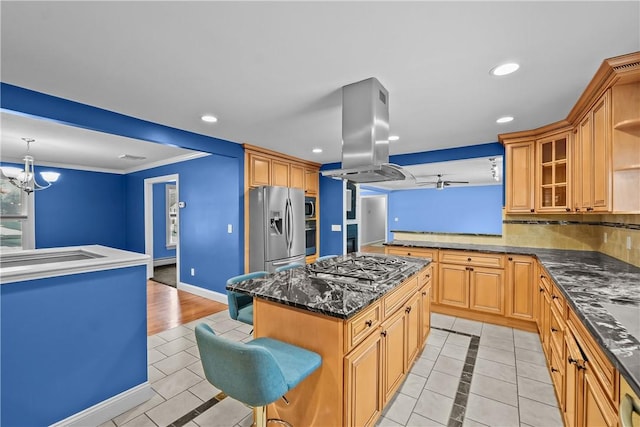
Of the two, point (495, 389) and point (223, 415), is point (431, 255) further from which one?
point (223, 415)

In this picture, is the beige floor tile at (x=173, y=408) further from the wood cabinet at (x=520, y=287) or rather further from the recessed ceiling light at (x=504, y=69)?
the wood cabinet at (x=520, y=287)

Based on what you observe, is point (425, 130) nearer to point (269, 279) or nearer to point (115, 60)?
point (269, 279)

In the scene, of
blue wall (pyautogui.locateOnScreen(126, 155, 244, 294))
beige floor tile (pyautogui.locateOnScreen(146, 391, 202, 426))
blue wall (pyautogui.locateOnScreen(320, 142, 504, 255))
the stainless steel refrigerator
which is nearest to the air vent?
blue wall (pyautogui.locateOnScreen(126, 155, 244, 294))

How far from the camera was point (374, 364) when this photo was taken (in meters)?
1.65

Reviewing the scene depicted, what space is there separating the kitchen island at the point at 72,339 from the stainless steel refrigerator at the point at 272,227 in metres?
1.89

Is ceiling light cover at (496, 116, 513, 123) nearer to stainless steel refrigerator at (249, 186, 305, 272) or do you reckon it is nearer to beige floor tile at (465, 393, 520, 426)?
beige floor tile at (465, 393, 520, 426)

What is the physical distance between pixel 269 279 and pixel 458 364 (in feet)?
6.30

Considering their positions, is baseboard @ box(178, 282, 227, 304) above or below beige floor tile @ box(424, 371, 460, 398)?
above

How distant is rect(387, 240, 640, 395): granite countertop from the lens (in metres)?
0.97

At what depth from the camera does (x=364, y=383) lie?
5.06ft

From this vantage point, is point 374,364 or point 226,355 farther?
point 374,364

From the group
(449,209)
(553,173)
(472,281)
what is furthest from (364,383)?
(449,209)

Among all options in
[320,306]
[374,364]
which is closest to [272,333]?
[320,306]

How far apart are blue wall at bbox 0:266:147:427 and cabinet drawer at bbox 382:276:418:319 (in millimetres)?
1785
